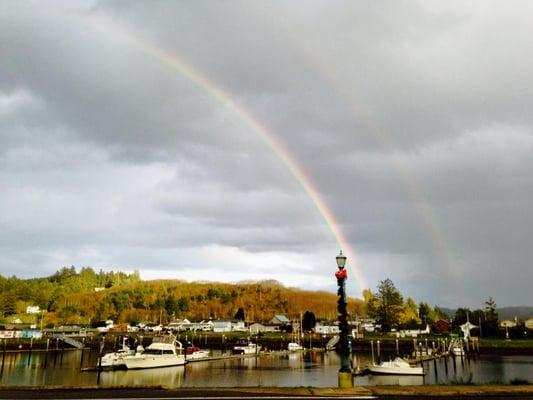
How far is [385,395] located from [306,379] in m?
48.8

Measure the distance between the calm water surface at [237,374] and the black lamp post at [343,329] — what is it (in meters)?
35.7

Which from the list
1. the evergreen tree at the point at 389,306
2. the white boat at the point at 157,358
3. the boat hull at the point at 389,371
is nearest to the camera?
the boat hull at the point at 389,371

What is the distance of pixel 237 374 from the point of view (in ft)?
240

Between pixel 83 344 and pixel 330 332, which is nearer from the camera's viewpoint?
pixel 83 344

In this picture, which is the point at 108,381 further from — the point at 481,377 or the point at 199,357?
the point at 481,377

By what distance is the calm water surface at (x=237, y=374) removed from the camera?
62037 mm

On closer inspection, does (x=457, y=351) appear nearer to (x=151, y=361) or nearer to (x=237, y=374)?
(x=237, y=374)

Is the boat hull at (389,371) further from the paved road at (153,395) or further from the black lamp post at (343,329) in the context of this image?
the paved road at (153,395)

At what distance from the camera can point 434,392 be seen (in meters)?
20.9

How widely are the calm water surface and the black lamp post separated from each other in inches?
1405

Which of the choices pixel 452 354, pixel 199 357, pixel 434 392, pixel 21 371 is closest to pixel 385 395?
pixel 434 392

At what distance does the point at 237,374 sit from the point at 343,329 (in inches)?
2195

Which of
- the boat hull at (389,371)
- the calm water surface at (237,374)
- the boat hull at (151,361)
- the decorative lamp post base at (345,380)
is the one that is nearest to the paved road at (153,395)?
the decorative lamp post base at (345,380)

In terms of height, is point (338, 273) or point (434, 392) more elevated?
point (338, 273)
